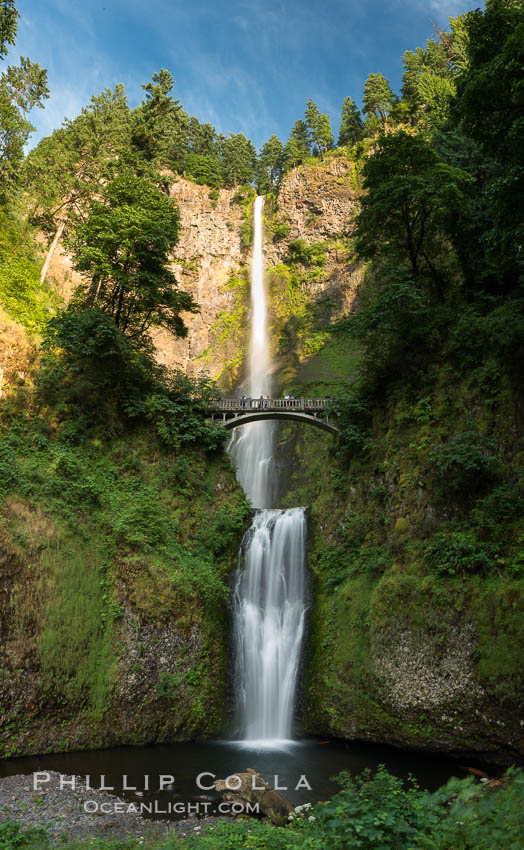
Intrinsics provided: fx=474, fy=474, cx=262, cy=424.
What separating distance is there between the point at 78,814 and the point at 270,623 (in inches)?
365

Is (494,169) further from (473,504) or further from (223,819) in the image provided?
(223,819)

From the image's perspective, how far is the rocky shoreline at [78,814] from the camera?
7477 millimetres

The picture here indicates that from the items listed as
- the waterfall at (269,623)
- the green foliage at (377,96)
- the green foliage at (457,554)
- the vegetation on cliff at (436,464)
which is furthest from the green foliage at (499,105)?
the green foliage at (377,96)

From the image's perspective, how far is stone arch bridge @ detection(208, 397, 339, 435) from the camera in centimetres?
2386

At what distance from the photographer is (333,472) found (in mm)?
19203

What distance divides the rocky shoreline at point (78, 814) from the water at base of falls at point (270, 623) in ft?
19.0

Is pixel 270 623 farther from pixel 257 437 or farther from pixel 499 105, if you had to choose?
pixel 257 437

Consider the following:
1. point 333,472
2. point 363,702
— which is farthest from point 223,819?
point 333,472

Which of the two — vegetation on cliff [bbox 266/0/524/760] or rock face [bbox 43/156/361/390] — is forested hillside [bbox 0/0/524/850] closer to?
vegetation on cliff [bbox 266/0/524/760]

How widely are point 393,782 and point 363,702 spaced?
24.5 ft

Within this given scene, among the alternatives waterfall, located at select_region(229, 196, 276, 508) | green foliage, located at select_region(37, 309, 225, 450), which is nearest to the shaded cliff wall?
green foliage, located at select_region(37, 309, 225, 450)

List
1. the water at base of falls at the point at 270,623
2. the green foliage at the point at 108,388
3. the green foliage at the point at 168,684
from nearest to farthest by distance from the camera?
the green foliage at the point at 168,684, the water at base of falls at the point at 270,623, the green foliage at the point at 108,388

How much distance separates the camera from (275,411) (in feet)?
80.7

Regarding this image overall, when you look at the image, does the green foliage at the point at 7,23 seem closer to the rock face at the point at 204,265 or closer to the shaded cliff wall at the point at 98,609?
the shaded cliff wall at the point at 98,609
